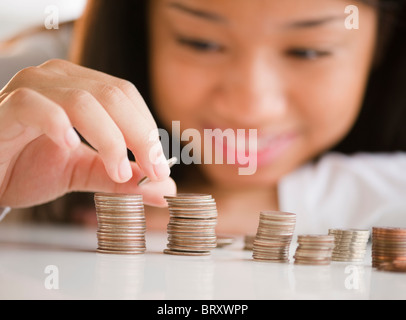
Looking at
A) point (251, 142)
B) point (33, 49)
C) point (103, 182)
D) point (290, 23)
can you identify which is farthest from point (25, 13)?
point (103, 182)

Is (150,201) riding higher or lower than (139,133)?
lower

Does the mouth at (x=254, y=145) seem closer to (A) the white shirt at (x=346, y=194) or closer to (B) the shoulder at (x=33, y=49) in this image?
(A) the white shirt at (x=346, y=194)

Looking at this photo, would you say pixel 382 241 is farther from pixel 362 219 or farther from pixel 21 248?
pixel 362 219

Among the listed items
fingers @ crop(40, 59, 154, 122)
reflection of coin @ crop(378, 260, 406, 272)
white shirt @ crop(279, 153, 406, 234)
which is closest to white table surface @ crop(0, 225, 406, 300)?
reflection of coin @ crop(378, 260, 406, 272)

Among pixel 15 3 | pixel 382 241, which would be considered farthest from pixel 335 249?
pixel 15 3

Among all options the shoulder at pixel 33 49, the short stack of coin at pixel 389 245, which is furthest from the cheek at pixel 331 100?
the short stack of coin at pixel 389 245

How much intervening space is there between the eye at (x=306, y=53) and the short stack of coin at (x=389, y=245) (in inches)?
53.2

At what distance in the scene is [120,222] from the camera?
161 cm

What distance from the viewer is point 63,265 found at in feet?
4.79

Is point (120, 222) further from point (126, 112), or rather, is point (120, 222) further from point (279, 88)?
point (279, 88)

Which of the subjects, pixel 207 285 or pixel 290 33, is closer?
pixel 207 285

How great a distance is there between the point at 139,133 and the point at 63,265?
340 millimetres

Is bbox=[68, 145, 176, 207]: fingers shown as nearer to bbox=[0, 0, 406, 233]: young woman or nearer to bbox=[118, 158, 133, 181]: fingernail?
bbox=[118, 158, 133, 181]: fingernail

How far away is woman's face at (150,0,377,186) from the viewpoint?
9.08 feet
